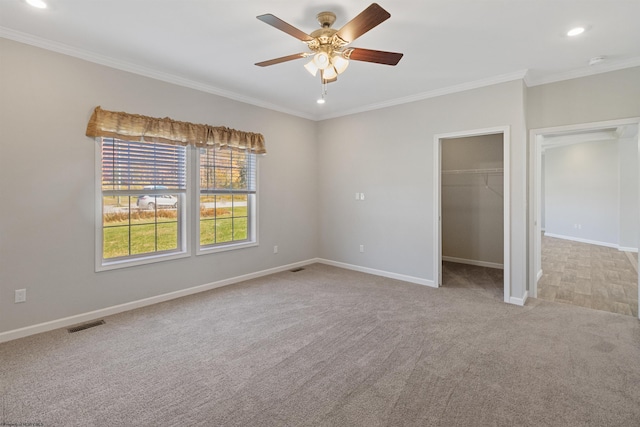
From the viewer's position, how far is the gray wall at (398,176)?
12.4 ft

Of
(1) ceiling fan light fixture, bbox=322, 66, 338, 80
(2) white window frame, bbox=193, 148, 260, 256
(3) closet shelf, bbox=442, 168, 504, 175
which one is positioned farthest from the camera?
(3) closet shelf, bbox=442, 168, 504, 175

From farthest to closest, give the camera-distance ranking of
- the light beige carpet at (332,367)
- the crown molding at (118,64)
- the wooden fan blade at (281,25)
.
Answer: the crown molding at (118,64) < the wooden fan blade at (281,25) < the light beige carpet at (332,367)

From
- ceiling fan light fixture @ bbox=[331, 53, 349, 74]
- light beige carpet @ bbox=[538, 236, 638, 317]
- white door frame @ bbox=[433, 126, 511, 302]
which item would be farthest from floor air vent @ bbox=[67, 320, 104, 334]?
light beige carpet @ bbox=[538, 236, 638, 317]

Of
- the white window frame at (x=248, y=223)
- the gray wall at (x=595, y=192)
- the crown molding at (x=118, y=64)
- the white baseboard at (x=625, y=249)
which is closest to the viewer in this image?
the crown molding at (x=118, y=64)

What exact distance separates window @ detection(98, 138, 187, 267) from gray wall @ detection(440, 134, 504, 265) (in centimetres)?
494

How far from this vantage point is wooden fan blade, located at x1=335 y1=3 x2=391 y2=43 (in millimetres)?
1940

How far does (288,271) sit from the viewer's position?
5.27 m

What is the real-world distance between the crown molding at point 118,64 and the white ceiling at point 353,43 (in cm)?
1

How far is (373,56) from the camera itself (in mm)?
2545

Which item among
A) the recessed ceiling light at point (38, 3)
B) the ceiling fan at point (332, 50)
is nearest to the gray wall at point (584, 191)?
the ceiling fan at point (332, 50)

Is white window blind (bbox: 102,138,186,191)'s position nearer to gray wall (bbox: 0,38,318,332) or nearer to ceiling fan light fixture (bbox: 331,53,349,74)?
gray wall (bbox: 0,38,318,332)

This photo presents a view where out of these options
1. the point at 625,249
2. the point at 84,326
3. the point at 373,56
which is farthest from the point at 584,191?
the point at 84,326

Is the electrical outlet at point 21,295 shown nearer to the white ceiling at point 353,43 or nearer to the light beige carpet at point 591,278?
the white ceiling at point 353,43

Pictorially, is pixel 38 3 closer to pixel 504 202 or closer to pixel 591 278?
pixel 504 202
